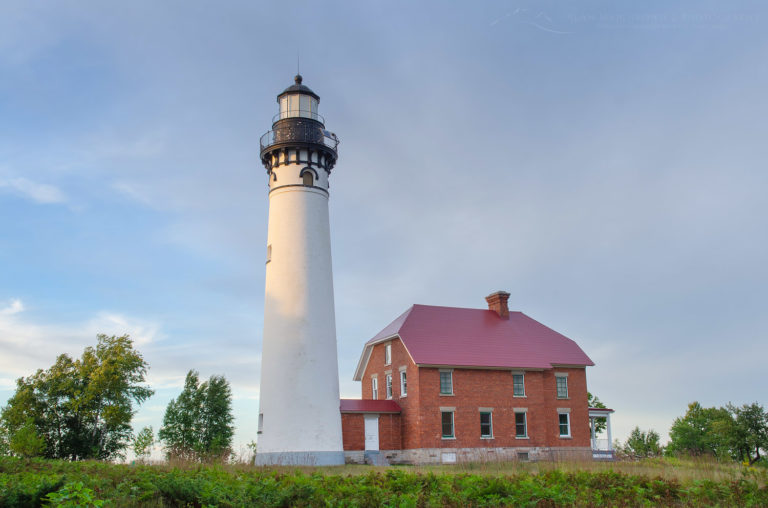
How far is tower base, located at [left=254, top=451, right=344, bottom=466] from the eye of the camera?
25.1m

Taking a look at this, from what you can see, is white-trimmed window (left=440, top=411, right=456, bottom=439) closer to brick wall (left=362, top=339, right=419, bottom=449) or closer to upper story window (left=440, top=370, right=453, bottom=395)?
upper story window (left=440, top=370, right=453, bottom=395)

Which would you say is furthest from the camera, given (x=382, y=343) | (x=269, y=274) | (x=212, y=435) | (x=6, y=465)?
(x=212, y=435)

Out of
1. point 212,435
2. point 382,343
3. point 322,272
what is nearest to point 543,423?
point 382,343

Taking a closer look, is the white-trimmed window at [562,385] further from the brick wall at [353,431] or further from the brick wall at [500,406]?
the brick wall at [353,431]

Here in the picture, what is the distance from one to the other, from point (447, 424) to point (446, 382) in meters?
2.21

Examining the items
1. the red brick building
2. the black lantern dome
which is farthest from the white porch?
the black lantern dome

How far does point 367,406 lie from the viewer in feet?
108

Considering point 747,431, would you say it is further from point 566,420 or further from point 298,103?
point 298,103

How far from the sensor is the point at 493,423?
3462 cm

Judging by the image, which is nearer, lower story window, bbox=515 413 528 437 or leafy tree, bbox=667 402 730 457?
lower story window, bbox=515 413 528 437

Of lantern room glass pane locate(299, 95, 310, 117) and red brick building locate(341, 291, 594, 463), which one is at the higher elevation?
lantern room glass pane locate(299, 95, 310, 117)

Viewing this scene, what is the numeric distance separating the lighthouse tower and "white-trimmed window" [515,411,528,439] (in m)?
12.7

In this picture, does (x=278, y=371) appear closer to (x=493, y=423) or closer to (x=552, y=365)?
(x=493, y=423)

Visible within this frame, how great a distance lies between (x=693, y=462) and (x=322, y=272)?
15914 millimetres
